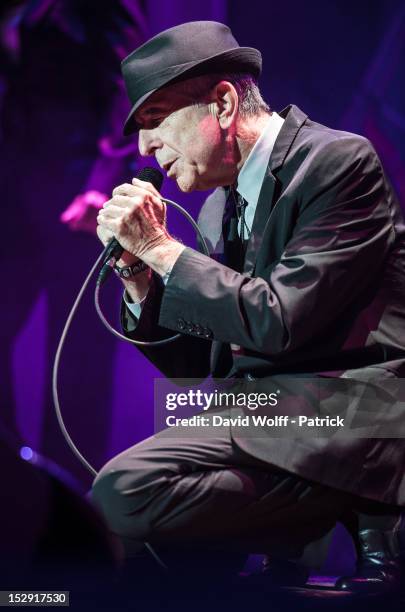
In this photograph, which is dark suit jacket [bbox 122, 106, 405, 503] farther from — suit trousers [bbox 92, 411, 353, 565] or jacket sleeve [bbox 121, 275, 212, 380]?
jacket sleeve [bbox 121, 275, 212, 380]

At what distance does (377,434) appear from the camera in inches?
58.1

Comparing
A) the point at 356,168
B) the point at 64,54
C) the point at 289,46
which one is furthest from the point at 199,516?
the point at 64,54

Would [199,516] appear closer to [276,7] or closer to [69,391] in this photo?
[69,391]

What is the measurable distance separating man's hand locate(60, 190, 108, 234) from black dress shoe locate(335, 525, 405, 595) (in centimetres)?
140

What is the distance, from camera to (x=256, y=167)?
5.53ft

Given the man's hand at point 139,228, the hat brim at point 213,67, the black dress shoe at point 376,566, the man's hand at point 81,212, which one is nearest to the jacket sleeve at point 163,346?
the man's hand at point 139,228

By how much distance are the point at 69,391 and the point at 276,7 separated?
4.28ft

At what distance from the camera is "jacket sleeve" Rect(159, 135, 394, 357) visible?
1431mm

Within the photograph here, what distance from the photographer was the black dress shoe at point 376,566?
4.49 ft

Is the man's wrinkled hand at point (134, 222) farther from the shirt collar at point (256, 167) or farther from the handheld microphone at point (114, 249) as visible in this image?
the shirt collar at point (256, 167)

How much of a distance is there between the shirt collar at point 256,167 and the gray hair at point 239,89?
0.06 m

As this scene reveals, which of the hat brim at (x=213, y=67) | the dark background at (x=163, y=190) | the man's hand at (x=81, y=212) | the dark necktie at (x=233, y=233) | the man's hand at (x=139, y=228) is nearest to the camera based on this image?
the man's hand at (x=139, y=228)

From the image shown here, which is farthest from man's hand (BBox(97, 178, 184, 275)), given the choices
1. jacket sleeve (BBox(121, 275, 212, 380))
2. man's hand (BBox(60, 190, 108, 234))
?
man's hand (BBox(60, 190, 108, 234))

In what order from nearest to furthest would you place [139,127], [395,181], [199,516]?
[199,516] → [139,127] → [395,181]
